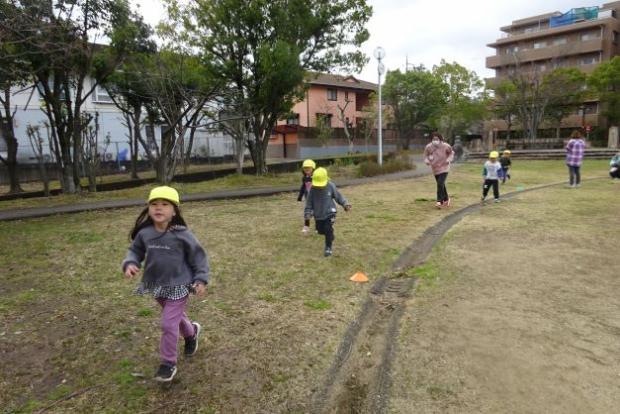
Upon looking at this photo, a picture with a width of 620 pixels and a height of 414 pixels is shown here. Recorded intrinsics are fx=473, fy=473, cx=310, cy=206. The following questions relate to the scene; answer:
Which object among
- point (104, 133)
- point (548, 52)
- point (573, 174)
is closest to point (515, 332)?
point (573, 174)

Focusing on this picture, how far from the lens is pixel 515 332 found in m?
3.97

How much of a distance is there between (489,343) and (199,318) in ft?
8.30

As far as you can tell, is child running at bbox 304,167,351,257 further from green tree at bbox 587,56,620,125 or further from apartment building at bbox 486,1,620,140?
apartment building at bbox 486,1,620,140

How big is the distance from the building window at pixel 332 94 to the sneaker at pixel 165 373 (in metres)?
44.2

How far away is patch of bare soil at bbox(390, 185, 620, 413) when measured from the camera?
119 inches

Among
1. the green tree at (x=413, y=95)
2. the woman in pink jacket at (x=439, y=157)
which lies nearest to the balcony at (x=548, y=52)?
the green tree at (x=413, y=95)

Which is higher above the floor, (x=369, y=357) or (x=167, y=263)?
(x=167, y=263)

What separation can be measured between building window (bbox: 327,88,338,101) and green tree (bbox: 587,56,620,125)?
2196 cm

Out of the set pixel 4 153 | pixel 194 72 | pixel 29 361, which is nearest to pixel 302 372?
pixel 29 361

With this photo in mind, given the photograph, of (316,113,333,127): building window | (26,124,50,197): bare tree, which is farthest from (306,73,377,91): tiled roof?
(26,124,50,197): bare tree

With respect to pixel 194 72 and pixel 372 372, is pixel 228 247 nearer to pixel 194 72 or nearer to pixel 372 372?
pixel 372 372

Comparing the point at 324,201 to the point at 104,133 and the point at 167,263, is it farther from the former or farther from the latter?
the point at 104,133

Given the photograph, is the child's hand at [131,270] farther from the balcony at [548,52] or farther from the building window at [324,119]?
the balcony at [548,52]

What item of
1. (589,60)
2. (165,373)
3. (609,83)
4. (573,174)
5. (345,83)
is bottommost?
(165,373)
